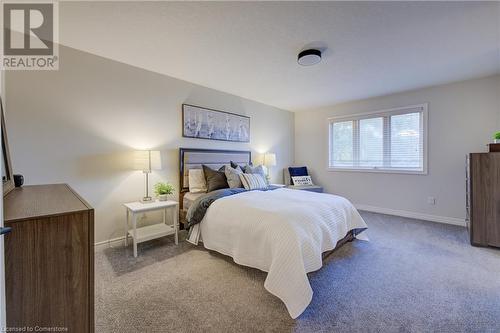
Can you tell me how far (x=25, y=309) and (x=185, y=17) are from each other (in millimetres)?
2208

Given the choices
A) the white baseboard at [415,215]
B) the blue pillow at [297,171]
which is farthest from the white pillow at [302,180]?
the white baseboard at [415,215]

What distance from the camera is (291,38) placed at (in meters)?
2.26

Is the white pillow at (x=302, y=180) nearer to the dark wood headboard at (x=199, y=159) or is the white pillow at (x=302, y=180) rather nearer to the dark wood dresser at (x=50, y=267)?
the dark wood headboard at (x=199, y=159)

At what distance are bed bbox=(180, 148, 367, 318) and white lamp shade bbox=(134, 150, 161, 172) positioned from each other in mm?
786

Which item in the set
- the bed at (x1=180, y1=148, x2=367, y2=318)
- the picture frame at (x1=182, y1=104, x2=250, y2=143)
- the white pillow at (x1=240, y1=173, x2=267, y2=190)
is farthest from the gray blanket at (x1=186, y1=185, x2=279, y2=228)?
the picture frame at (x1=182, y1=104, x2=250, y2=143)

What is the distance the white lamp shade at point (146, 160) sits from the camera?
111 inches

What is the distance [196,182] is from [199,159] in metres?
0.45

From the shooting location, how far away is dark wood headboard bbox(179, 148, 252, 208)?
339 centimetres

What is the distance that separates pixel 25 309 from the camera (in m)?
0.84

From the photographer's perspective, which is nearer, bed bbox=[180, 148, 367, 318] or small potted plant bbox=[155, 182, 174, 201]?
bed bbox=[180, 148, 367, 318]

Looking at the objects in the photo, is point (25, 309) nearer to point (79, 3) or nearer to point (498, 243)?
point (79, 3)

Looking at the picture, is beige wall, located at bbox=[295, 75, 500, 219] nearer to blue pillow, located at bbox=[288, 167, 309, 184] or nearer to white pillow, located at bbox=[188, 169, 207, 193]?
blue pillow, located at bbox=[288, 167, 309, 184]

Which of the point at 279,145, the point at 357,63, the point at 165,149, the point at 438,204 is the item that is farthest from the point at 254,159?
the point at 438,204

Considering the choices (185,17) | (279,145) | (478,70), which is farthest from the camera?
(279,145)
